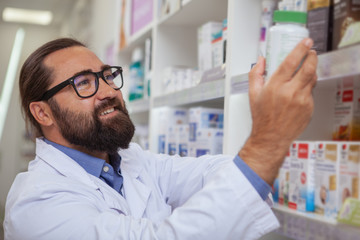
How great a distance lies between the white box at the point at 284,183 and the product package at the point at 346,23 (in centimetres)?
41

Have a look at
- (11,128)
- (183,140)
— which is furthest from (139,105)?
(11,128)

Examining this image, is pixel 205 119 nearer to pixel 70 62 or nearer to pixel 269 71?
pixel 70 62

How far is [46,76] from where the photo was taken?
1770mm

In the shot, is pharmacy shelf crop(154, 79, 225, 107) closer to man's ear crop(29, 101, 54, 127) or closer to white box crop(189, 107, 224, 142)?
white box crop(189, 107, 224, 142)

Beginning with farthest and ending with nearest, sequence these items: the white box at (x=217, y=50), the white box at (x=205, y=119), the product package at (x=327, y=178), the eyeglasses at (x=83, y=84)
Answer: the white box at (x=205, y=119)
the white box at (x=217, y=50)
the eyeglasses at (x=83, y=84)
the product package at (x=327, y=178)

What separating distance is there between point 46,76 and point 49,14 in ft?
21.7

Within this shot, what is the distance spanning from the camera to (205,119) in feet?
7.01

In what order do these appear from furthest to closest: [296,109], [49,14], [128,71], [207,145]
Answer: [49,14], [128,71], [207,145], [296,109]

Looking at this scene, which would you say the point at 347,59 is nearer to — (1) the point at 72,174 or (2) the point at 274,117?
(2) the point at 274,117

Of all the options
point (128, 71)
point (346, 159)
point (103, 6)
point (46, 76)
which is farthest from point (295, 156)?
point (103, 6)

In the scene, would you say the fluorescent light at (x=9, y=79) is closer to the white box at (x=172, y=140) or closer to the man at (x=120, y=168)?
the white box at (x=172, y=140)

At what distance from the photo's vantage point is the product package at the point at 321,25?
1.30 meters

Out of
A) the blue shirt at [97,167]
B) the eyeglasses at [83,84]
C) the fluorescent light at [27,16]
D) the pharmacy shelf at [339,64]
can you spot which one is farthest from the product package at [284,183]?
the fluorescent light at [27,16]

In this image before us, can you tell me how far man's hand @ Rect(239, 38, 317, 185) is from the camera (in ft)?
3.35
